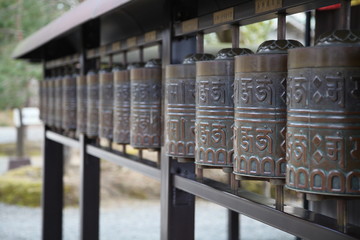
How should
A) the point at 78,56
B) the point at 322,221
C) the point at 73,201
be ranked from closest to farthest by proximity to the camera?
the point at 322,221, the point at 78,56, the point at 73,201

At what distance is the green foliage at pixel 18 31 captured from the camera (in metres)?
11.9

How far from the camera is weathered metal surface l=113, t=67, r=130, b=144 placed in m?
2.90

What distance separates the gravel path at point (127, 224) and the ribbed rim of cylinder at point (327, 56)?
734 cm

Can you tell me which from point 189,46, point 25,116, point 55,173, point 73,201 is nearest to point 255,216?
point 189,46

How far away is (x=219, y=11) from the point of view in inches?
84.5

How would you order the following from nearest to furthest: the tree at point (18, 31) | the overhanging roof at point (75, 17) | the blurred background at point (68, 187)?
the overhanging roof at point (75, 17), the blurred background at point (68, 187), the tree at point (18, 31)

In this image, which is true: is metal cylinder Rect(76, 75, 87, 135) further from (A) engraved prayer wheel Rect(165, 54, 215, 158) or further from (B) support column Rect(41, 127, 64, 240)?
(B) support column Rect(41, 127, 64, 240)

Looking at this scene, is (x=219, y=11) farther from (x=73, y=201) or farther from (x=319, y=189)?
(x=73, y=201)

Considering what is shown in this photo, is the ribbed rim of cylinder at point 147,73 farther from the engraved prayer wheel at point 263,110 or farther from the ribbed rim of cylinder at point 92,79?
the engraved prayer wheel at point 263,110

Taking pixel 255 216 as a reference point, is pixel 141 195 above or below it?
below

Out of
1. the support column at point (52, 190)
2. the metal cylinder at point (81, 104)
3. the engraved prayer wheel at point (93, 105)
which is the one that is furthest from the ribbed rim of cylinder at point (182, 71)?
the support column at point (52, 190)

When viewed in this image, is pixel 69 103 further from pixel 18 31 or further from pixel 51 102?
pixel 18 31

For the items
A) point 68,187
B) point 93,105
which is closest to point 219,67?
point 93,105

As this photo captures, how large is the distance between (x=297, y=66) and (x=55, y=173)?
492 cm
